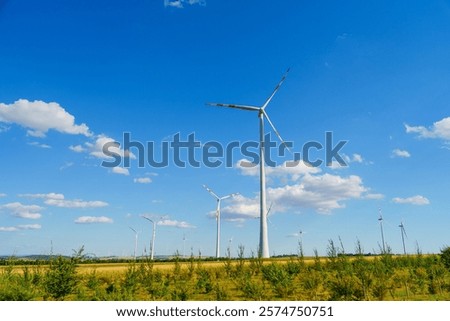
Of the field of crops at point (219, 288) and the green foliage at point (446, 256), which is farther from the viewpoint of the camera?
the green foliage at point (446, 256)

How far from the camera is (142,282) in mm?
22766

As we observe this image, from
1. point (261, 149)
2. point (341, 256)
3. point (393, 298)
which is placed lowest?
point (393, 298)

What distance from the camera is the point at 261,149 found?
57.2 m

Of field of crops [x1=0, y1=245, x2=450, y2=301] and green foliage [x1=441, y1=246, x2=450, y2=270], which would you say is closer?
field of crops [x1=0, y1=245, x2=450, y2=301]

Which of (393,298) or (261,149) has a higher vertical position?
(261,149)

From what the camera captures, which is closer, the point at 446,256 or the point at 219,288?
the point at 219,288
